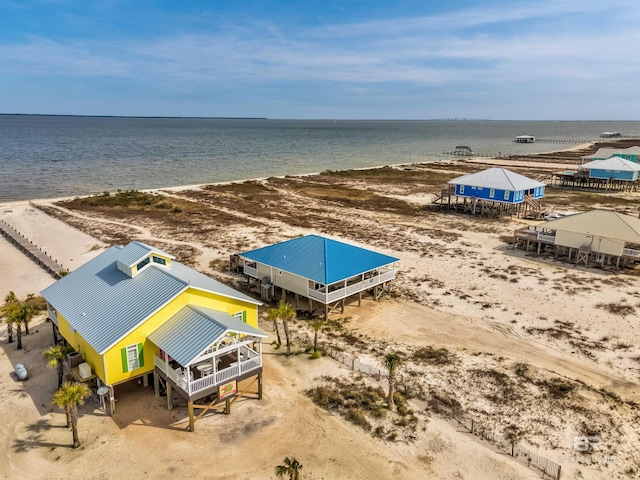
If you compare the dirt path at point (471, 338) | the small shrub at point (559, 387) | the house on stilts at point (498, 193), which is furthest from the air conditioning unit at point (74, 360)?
the house on stilts at point (498, 193)

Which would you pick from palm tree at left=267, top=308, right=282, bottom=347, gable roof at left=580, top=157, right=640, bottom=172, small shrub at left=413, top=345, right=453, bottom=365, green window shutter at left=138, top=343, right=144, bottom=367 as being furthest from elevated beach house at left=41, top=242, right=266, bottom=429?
gable roof at left=580, top=157, right=640, bottom=172

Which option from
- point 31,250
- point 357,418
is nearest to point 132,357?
point 357,418

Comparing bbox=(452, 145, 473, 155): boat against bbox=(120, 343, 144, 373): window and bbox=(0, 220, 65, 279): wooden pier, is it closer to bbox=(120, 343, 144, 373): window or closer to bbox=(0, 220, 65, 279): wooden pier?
bbox=(0, 220, 65, 279): wooden pier

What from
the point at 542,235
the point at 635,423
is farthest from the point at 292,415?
the point at 542,235

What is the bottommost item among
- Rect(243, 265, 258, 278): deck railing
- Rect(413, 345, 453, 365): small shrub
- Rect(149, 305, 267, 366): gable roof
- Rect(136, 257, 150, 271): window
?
Rect(413, 345, 453, 365): small shrub

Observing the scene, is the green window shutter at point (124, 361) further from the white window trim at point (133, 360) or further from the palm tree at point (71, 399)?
the palm tree at point (71, 399)

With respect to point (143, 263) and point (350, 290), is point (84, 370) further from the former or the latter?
point (350, 290)

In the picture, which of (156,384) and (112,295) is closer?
(156,384)
